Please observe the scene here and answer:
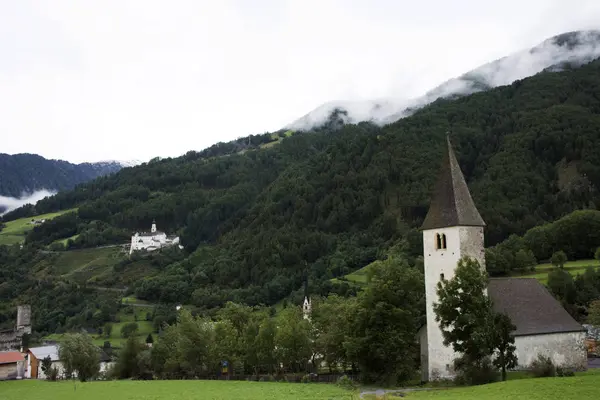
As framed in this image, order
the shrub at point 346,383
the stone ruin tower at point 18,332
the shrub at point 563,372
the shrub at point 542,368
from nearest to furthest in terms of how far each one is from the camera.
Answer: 1. the shrub at point 563,372
2. the shrub at point 542,368
3. the shrub at point 346,383
4. the stone ruin tower at point 18,332

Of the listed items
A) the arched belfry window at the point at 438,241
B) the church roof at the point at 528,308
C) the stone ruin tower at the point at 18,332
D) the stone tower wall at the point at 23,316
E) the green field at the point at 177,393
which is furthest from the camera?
the stone tower wall at the point at 23,316

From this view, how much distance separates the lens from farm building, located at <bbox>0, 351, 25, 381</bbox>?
8212 cm

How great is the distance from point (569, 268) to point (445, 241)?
52.9 meters

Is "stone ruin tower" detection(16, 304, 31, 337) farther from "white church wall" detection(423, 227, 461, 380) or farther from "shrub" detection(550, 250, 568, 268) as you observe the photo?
"white church wall" detection(423, 227, 461, 380)

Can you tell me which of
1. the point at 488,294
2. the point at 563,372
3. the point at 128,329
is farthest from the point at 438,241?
the point at 128,329

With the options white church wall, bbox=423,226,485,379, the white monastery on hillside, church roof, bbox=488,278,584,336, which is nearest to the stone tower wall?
the white monastery on hillside

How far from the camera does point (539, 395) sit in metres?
31.6

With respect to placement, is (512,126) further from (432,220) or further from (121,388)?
(121,388)

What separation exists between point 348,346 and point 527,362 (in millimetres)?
13812

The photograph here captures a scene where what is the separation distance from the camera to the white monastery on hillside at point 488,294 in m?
47.7

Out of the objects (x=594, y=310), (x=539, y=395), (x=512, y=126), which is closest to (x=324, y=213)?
(x=512, y=126)

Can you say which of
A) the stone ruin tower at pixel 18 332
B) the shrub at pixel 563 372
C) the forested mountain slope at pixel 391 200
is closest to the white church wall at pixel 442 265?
the shrub at pixel 563 372

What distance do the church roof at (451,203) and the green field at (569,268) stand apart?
41325mm

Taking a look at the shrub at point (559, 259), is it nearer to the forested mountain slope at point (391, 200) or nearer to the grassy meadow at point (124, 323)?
the forested mountain slope at point (391, 200)
